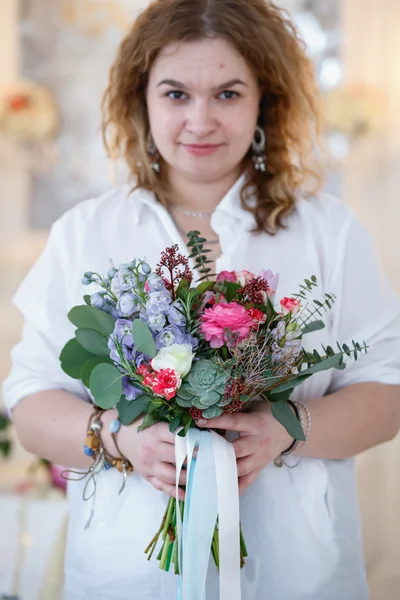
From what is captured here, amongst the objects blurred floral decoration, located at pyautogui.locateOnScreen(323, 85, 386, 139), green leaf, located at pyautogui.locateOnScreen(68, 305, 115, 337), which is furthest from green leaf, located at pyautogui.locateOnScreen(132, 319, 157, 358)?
blurred floral decoration, located at pyautogui.locateOnScreen(323, 85, 386, 139)

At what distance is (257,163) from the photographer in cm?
180

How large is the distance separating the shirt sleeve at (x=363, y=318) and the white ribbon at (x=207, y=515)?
1.44ft

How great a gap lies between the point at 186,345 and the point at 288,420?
279 millimetres

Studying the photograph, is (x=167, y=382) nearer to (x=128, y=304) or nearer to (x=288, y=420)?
(x=128, y=304)

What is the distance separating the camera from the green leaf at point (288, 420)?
1394mm

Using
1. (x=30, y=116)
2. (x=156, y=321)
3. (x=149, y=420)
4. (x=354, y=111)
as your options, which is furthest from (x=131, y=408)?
(x=30, y=116)

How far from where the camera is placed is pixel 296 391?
1.67 meters

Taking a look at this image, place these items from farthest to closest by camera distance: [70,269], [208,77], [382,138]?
[382,138]
[70,269]
[208,77]

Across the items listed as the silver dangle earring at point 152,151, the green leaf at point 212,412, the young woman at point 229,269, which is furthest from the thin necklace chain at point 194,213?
the green leaf at point 212,412

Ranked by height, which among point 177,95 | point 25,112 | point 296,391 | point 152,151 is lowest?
point 296,391

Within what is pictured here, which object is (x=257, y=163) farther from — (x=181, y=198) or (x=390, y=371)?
(x=390, y=371)

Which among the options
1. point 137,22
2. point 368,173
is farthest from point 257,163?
point 368,173

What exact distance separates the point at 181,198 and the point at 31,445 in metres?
0.65

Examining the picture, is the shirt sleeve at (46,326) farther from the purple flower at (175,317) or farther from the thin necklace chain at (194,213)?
the purple flower at (175,317)
